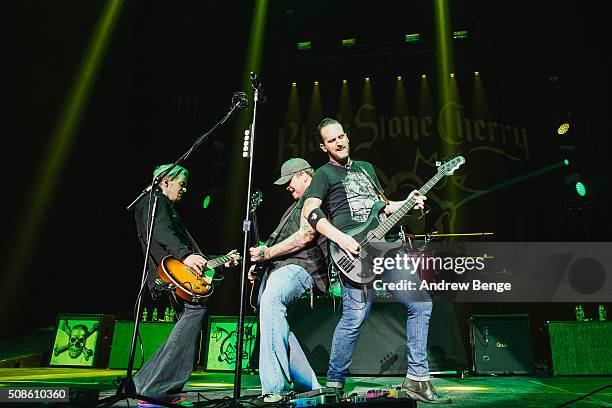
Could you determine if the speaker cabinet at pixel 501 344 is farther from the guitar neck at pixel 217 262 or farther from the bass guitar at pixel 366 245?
the guitar neck at pixel 217 262

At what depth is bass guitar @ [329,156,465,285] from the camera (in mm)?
3117

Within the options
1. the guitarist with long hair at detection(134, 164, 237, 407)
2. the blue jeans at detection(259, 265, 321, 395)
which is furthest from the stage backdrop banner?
the blue jeans at detection(259, 265, 321, 395)

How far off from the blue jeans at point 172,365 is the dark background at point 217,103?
14.2ft

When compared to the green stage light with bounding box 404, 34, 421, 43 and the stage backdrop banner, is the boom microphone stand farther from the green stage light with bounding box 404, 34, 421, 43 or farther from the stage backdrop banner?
the green stage light with bounding box 404, 34, 421, 43

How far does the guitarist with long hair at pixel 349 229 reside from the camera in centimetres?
314

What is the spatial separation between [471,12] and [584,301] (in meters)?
5.95

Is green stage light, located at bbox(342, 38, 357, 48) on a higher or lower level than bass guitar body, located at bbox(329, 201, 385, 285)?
higher

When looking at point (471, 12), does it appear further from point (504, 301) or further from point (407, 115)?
point (504, 301)

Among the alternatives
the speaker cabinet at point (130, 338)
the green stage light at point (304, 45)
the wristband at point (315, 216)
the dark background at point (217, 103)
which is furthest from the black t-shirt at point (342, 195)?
the green stage light at point (304, 45)

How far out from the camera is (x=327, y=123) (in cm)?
346

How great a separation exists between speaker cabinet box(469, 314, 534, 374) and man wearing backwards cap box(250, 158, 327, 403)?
10.8 feet

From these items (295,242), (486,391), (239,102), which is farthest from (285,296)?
(486,391)

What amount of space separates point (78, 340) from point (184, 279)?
4352 millimetres

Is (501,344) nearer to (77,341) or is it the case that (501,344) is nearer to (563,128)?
(563,128)
